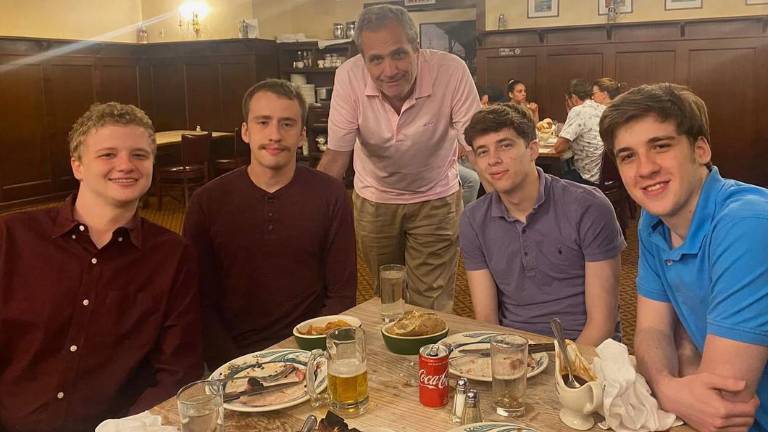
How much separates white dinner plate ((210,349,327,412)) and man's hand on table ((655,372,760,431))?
742 millimetres

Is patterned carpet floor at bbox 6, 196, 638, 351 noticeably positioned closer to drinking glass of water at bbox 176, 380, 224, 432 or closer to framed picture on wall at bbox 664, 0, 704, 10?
framed picture on wall at bbox 664, 0, 704, 10

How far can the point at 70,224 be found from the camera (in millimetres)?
1767

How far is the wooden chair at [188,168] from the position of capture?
26.3 ft

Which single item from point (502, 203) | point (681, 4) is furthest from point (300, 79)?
point (502, 203)

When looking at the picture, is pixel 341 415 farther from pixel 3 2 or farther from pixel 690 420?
pixel 3 2

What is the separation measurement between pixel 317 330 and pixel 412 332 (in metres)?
0.26

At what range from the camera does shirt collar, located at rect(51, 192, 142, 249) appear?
1.77 metres

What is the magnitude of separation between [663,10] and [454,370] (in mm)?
7778

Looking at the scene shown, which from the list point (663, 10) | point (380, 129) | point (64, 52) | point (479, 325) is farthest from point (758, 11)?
point (64, 52)

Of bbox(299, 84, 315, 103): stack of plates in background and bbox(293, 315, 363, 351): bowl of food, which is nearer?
bbox(293, 315, 363, 351): bowl of food

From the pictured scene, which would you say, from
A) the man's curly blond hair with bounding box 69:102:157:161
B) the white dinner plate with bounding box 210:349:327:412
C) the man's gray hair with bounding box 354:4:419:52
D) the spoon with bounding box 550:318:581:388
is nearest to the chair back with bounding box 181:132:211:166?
the man's gray hair with bounding box 354:4:419:52

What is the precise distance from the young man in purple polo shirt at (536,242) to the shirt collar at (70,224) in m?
1.03

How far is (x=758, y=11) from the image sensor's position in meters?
7.61

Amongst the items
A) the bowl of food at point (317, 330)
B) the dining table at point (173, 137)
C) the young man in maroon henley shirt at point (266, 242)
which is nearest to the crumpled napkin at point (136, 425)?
the bowl of food at point (317, 330)
